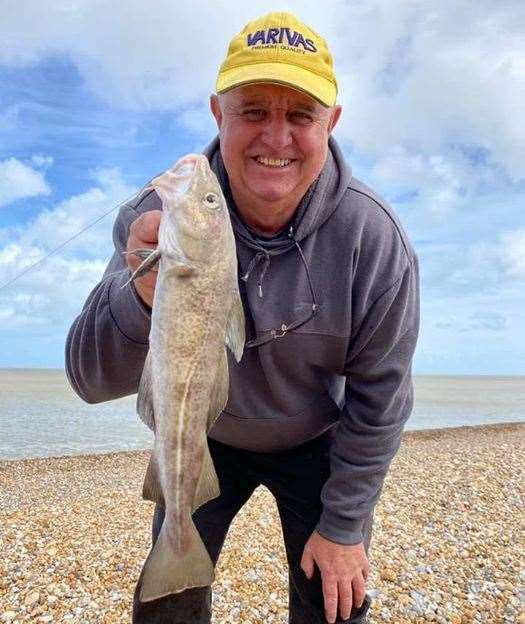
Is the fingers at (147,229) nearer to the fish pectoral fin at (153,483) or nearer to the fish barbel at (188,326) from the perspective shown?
the fish barbel at (188,326)

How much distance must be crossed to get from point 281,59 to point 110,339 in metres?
1.59

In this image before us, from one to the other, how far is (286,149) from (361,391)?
1.45 metres

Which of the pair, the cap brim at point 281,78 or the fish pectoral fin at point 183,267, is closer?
the fish pectoral fin at point 183,267

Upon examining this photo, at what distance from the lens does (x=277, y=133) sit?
2.92m

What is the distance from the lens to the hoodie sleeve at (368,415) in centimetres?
342

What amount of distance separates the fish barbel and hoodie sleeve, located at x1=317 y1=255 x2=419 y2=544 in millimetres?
1202

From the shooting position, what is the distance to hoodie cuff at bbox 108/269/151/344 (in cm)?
275

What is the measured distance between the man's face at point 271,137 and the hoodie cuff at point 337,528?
6.15 ft

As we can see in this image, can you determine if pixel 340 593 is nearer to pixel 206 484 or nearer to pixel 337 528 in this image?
pixel 337 528

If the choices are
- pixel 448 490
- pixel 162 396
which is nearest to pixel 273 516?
pixel 448 490

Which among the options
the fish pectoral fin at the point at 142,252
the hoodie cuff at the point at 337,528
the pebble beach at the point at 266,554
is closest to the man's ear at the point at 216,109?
the fish pectoral fin at the point at 142,252

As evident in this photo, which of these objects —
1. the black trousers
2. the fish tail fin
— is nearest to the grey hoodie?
the black trousers

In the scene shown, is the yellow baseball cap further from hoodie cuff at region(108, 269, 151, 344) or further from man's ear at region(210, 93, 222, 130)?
hoodie cuff at region(108, 269, 151, 344)

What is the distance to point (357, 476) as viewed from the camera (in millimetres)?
3549
